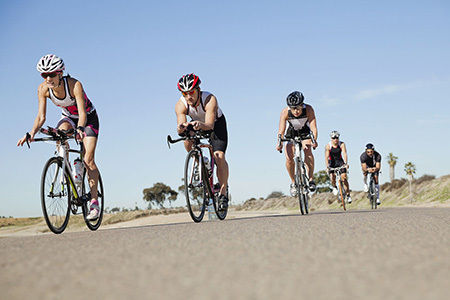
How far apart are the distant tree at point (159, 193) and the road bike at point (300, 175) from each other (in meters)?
108

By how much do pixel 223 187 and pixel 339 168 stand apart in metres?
8.75

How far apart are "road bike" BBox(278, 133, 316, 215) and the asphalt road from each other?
550 centimetres

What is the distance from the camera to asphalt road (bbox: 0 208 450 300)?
9.04 ft

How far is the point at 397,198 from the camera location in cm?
4831

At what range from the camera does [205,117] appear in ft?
30.4

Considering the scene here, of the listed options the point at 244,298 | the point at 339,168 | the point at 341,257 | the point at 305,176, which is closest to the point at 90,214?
the point at 305,176

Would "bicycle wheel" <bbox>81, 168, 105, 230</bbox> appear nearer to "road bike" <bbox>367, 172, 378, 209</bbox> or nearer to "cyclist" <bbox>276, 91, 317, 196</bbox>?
"cyclist" <bbox>276, 91, 317, 196</bbox>

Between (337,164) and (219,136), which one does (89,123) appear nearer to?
(219,136)

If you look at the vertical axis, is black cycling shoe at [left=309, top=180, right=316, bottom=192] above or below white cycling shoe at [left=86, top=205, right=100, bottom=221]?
above

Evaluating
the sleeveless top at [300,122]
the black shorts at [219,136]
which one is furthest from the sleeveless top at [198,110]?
the sleeveless top at [300,122]

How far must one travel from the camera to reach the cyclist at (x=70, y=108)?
820cm

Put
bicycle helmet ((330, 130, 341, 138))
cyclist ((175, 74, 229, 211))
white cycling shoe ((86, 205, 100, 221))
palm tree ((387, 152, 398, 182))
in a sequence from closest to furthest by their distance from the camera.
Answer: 1. white cycling shoe ((86, 205, 100, 221))
2. cyclist ((175, 74, 229, 211))
3. bicycle helmet ((330, 130, 341, 138))
4. palm tree ((387, 152, 398, 182))

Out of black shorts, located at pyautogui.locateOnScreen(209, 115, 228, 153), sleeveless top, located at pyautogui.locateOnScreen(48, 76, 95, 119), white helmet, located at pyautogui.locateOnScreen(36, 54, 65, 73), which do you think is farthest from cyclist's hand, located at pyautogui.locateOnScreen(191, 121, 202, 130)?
white helmet, located at pyautogui.locateOnScreen(36, 54, 65, 73)

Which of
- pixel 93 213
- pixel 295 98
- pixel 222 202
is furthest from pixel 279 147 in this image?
pixel 93 213
